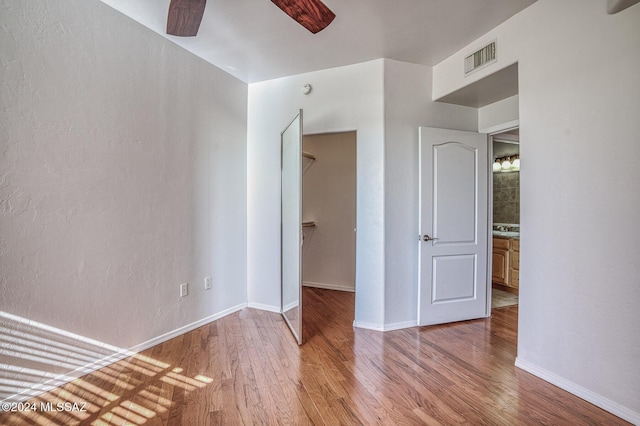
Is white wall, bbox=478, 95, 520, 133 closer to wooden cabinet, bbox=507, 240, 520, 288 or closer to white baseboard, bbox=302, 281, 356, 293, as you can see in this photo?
wooden cabinet, bbox=507, 240, 520, 288

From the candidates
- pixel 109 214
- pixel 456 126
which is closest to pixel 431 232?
pixel 456 126

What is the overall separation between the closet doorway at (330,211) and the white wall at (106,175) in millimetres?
1712

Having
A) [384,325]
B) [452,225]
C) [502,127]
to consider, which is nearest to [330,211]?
[452,225]

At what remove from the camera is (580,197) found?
1.97 metres

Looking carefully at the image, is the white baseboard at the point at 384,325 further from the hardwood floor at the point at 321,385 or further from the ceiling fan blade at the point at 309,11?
the ceiling fan blade at the point at 309,11

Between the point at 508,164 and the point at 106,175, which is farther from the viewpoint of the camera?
the point at 508,164

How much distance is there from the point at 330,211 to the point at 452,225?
6.49ft

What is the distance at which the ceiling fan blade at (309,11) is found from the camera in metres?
1.73

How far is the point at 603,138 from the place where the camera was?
1838mm

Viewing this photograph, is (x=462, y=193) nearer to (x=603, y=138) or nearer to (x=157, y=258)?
(x=603, y=138)

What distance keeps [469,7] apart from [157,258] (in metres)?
3.14

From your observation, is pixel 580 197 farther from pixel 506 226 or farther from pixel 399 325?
pixel 506 226

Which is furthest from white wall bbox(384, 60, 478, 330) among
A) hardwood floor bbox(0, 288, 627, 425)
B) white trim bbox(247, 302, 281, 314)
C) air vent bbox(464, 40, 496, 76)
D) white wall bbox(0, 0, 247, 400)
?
white wall bbox(0, 0, 247, 400)

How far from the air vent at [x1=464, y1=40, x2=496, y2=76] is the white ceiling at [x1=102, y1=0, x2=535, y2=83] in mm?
132
